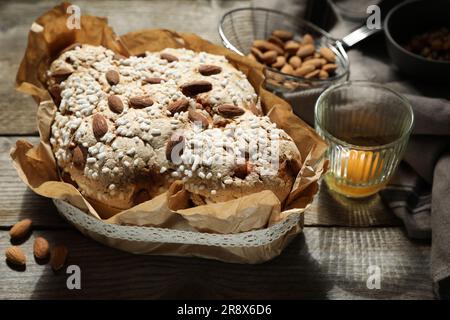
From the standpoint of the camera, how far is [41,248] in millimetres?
1253

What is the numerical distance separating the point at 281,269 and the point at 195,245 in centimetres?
18

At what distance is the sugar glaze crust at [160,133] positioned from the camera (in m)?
1.15

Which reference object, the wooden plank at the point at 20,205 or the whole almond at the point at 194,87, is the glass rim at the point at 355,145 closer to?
the whole almond at the point at 194,87

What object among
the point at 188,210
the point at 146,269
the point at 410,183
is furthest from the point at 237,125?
the point at 410,183

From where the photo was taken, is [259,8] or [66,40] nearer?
[66,40]

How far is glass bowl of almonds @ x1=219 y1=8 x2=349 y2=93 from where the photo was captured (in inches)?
60.7

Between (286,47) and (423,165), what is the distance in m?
0.49

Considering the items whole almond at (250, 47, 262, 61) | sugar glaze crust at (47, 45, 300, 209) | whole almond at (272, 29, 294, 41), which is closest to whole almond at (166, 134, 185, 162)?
sugar glaze crust at (47, 45, 300, 209)

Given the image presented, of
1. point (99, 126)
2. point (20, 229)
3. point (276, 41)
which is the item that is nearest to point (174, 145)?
point (99, 126)

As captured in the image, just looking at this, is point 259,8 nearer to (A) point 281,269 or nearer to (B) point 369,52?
(B) point 369,52

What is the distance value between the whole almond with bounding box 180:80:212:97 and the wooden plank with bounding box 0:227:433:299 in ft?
1.11

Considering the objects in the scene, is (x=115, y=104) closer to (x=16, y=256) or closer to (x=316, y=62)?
(x=16, y=256)

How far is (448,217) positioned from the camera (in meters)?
1.27
